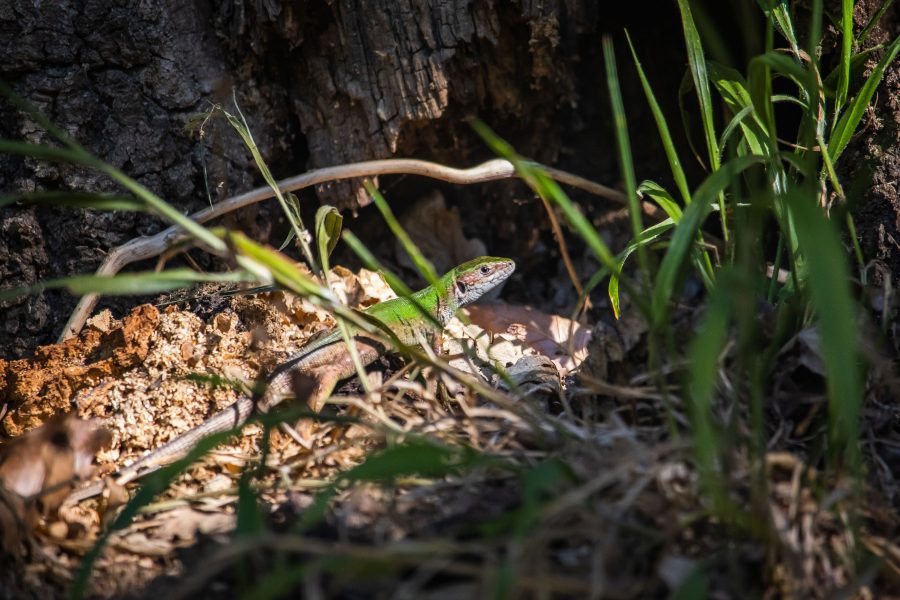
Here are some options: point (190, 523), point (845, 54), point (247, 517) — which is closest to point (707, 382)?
point (247, 517)

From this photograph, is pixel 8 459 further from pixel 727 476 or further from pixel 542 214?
pixel 542 214

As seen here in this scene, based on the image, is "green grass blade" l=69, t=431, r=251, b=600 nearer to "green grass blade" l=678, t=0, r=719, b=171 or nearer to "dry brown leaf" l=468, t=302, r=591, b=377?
"dry brown leaf" l=468, t=302, r=591, b=377

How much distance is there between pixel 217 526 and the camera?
2043mm

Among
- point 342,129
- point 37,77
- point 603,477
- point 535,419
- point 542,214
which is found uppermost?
point 37,77

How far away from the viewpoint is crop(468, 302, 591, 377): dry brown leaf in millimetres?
3395

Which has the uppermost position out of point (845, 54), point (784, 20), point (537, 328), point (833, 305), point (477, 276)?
point (784, 20)

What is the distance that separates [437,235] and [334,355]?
1610 millimetres

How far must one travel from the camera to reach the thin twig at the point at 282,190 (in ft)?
10.5

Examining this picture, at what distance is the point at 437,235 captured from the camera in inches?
176

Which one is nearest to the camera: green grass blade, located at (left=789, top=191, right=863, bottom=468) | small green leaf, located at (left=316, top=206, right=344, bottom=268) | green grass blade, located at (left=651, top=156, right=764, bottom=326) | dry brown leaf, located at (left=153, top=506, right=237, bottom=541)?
green grass blade, located at (left=789, top=191, right=863, bottom=468)

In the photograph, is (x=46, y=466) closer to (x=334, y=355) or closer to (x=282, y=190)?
(x=334, y=355)

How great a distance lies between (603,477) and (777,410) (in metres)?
0.76

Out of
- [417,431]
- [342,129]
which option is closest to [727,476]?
[417,431]

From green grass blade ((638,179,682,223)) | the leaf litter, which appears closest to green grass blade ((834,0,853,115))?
green grass blade ((638,179,682,223))
